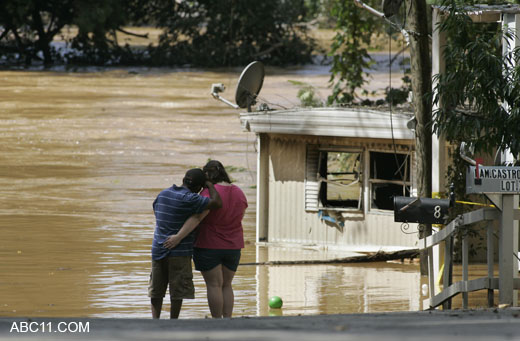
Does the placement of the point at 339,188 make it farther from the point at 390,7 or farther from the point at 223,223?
the point at 223,223

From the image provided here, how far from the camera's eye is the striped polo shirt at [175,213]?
8305 millimetres

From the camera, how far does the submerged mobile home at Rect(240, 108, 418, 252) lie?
16.7m

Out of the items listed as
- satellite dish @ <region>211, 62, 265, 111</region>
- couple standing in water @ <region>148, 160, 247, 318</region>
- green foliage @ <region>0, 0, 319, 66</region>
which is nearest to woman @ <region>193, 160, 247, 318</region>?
couple standing in water @ <region>148, 160, 247, 318</region>

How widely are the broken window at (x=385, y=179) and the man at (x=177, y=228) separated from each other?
874cm

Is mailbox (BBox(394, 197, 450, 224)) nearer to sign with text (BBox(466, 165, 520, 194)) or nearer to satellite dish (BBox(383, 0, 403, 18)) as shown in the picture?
sign with text (BBox(466, 165, 520, 194))

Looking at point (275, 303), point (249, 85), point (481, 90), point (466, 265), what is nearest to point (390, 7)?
point (249, 85)

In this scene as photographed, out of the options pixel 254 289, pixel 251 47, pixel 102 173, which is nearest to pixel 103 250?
pixel 254 289

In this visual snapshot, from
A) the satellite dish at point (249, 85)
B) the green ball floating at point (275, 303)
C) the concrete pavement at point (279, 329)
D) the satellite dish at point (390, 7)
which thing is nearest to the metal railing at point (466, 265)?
the concrete pavement at point (279, 329)

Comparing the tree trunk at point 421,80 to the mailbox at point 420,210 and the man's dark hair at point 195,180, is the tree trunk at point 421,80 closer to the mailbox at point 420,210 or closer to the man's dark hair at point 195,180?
the mailbox at point 420,210

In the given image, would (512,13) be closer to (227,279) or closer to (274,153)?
(227,279)

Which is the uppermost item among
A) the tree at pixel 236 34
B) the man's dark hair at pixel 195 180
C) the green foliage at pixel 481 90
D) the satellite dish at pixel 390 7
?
the tree at pixel 236 34

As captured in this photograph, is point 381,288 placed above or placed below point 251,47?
below

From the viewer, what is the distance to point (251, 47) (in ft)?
179

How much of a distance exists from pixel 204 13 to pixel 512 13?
45153mm
